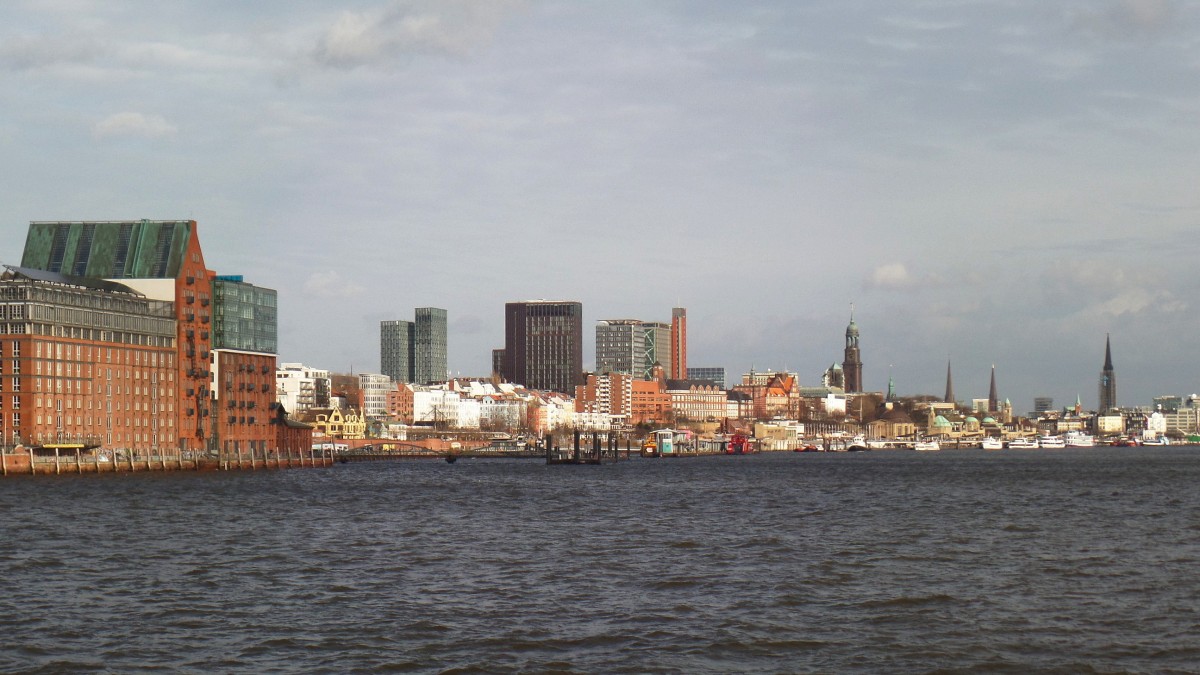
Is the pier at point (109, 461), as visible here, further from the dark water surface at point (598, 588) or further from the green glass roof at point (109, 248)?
the dark water surface at point (598, 588)

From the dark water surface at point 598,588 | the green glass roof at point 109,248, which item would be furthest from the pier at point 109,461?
the dark water surface at point 598,588

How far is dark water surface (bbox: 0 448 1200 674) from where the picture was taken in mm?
32125

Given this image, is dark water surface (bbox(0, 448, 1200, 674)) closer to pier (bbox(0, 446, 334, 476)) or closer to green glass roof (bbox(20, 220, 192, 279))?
pier (bbox(0, 446, 334, 476))

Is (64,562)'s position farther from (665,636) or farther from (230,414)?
(230,414)

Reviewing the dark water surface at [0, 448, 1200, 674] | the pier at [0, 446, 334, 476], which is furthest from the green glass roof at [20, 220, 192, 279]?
the dark water surface at [0, 448, 1200, 674]

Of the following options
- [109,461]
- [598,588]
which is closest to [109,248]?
[109,461]

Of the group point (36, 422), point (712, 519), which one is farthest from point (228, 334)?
point (712, 519)

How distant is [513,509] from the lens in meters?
81.1

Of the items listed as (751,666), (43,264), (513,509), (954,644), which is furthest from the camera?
(43,264)

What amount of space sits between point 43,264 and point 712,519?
357 ft

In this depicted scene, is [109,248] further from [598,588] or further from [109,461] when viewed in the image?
[598,588]

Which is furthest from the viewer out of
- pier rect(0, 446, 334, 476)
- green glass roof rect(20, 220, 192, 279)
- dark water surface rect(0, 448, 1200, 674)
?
green glass roof rect(20, 220, 192, 279)

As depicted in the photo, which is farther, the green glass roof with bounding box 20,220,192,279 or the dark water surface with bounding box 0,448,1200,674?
the green glass roof with bounding box 20,220,192,279

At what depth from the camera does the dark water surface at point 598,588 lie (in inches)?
1265
